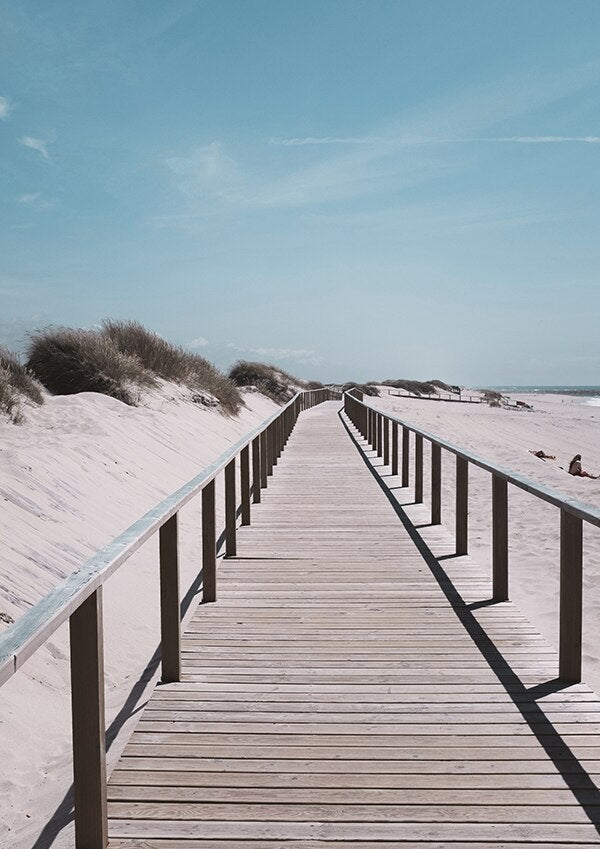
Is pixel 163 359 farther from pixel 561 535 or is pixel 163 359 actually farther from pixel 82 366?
pixel 561 535

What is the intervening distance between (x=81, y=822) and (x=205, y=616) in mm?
2333

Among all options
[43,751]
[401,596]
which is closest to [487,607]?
[401,596]

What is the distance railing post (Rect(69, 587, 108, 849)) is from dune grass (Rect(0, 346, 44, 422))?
7597 mm

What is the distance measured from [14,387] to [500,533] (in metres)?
7.84

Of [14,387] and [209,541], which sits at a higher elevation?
[14,387]

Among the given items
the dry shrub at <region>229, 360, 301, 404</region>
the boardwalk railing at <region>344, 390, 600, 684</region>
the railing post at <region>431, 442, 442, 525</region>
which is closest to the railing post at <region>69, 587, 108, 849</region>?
the boardwalk railing at <region>344, 390, 600, 684</region>

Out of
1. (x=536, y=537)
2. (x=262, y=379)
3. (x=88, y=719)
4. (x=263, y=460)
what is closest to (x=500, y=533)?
(x=88, y=719)

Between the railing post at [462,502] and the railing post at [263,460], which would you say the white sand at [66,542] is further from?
the railing post at [462,502]

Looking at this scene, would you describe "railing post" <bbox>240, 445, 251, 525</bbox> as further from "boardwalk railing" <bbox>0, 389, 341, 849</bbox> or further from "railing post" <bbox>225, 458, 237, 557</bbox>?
"boardwalk railing" <bbox>0, 389, 341, 849</bbox>

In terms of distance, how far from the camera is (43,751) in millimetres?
3357

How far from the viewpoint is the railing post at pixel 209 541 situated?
4.40 m

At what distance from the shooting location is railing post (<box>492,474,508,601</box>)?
4.46 meters

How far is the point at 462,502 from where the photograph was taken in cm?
570

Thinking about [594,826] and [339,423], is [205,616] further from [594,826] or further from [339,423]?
[339,423]
